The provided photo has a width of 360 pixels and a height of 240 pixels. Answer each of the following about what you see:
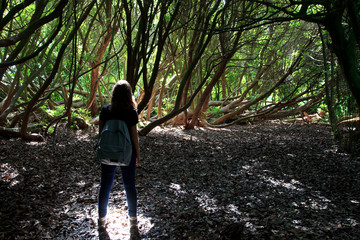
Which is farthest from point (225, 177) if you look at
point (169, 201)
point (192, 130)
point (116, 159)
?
point (192, 130)

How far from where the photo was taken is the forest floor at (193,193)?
9.31 feet

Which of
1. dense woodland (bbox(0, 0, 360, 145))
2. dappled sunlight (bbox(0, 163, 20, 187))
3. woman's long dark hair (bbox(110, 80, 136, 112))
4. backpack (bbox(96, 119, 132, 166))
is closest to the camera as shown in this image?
backpack (bbox(96, 119, 132, 166))

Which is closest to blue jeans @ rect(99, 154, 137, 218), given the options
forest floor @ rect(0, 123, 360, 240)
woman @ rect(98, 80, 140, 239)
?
woman @ rect(98, 80, 140, 239)

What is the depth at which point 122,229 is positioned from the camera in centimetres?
295

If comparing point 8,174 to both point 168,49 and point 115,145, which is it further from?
point 168,49

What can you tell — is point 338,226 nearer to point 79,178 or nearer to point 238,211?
point 238,211

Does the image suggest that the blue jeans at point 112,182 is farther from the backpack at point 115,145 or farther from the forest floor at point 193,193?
the forest floor at point 193,193

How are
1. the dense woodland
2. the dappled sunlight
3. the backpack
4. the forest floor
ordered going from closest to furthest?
the backpack → the forest floor → the dense woodland → the dappled sunlight

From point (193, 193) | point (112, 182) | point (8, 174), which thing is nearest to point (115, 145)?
point (112, 182)

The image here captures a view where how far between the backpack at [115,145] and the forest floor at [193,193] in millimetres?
852

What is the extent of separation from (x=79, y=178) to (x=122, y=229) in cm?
184

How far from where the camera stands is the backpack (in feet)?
8.46

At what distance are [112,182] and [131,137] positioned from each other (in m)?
0.52

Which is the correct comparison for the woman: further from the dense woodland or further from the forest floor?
the dense woodland
